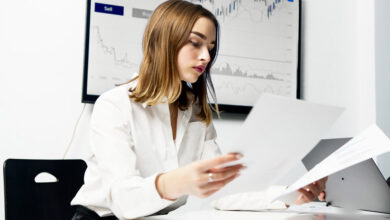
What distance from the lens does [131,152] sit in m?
0.88

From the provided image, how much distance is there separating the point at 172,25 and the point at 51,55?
30.0 inches

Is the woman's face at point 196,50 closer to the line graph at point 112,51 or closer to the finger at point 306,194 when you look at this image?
the finger at point 306,194

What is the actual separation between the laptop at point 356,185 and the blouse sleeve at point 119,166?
1.48 ft

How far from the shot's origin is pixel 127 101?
0.98 metres

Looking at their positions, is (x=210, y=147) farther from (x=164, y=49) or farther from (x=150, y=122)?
(x=164, y=49)

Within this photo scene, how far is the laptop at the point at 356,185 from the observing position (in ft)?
2.69

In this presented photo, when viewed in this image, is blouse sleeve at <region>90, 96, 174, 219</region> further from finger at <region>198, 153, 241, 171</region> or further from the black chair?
the black chair

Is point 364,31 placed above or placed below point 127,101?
above

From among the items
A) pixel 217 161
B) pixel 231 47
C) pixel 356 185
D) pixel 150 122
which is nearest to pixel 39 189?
pixel 150 122

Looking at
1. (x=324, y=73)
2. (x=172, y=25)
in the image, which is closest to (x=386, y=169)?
(x=324, y=73)

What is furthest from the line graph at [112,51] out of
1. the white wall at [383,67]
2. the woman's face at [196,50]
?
the white wall at [383,67]

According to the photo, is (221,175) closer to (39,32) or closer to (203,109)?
(203,109)

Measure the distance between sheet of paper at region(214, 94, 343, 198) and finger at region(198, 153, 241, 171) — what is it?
0.04 feet

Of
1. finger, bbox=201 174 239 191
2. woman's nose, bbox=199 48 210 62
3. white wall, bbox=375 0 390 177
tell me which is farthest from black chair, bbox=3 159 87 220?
white wall, bbox=375 0 390 177
